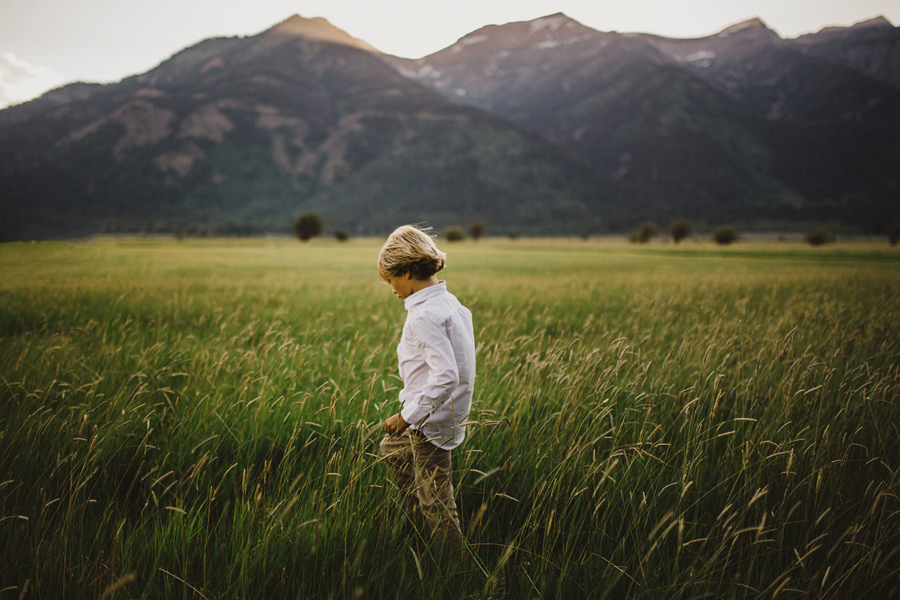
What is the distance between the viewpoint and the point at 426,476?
2.30 m

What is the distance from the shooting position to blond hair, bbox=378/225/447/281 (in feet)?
7.96

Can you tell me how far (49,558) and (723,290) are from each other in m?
15.5

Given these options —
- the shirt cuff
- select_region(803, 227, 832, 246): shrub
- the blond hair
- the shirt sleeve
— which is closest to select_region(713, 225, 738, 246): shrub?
select_region(803, 227, 832, 246): shrub

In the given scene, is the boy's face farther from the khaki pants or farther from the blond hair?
the khaki pants

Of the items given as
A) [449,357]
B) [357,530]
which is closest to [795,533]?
[449,357]

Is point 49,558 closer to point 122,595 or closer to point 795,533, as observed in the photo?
point 122,595

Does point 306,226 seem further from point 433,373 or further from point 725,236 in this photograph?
point 433,373

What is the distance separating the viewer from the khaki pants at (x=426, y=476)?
204 cm

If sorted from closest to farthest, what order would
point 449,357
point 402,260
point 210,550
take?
point 210,550 → point 449,357 → point 402,260

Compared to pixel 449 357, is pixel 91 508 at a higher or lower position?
lower

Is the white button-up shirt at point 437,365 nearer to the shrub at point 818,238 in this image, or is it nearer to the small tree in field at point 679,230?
the shrub at point 818,238

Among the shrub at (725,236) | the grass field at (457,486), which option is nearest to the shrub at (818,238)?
the shrub at (725,236)

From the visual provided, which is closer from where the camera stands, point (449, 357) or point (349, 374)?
point (449, 357)

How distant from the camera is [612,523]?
2.27 m
